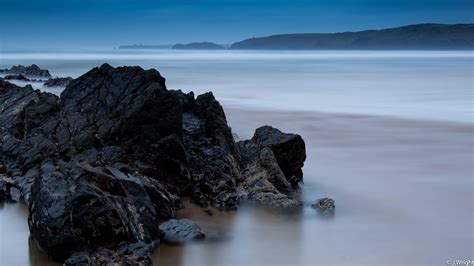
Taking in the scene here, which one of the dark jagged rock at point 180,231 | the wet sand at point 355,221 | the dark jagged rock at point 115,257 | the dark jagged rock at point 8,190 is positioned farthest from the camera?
the dark jagged rock at point 8,190

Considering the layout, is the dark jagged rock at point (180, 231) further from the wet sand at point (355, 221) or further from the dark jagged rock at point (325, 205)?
the dark jagged rock at point (325, 205)

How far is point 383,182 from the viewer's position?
1017cm

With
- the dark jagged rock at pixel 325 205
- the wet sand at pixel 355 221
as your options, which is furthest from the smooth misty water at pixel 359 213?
the dark jagged rock at pixel 325 205

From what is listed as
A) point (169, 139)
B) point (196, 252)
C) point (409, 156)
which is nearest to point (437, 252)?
point (196, 252)

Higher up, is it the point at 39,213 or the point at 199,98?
the point at 199,98

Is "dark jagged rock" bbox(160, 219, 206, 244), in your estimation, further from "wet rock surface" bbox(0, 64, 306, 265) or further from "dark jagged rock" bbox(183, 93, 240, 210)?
"dark jagged rock" bbox(183, 93, 240, 210)

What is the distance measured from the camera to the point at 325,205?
8.58 meters

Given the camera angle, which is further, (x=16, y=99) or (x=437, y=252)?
(x=16, y=99)

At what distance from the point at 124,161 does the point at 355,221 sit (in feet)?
→ 11.3

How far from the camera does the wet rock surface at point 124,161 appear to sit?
641cm

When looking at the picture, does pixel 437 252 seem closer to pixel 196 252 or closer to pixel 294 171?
pixel 196 252

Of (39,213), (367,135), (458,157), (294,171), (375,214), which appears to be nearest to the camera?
(39,213)

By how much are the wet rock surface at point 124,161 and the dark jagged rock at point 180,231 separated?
0.16 metres

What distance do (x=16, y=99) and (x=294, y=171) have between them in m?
6.14
